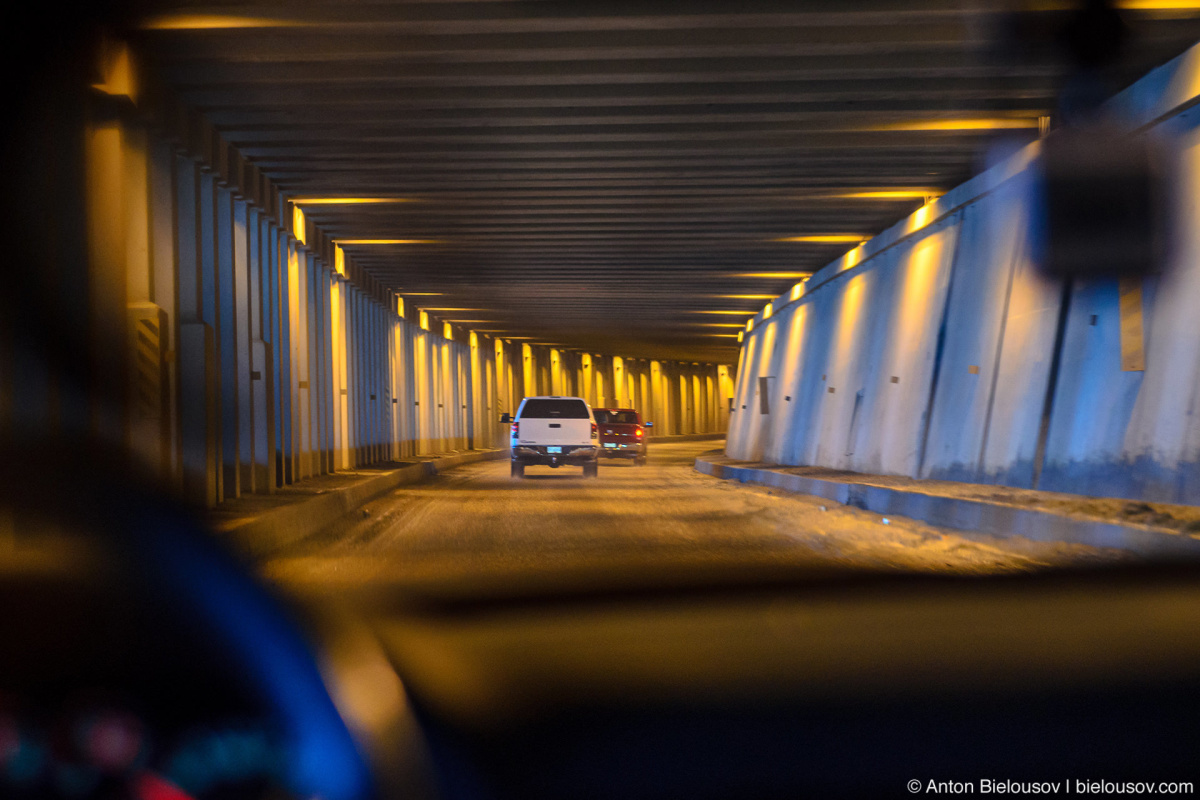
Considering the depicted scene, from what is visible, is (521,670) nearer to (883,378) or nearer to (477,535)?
(477,535)

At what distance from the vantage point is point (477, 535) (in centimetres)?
1277

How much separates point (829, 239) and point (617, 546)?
13.9m

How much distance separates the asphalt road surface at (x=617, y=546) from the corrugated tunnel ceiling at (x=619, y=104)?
512 cm

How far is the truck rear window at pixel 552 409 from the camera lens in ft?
83.0

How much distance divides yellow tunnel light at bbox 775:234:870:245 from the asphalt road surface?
271 inches

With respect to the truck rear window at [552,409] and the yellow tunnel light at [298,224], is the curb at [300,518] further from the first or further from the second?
the yellow tunnel light at [298,224]

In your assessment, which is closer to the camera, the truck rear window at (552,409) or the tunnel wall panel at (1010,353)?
the tunnel wall panel at (1010,353)

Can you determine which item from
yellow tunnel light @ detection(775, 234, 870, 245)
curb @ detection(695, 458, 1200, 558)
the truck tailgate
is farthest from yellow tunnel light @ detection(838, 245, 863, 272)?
the truck tailgate

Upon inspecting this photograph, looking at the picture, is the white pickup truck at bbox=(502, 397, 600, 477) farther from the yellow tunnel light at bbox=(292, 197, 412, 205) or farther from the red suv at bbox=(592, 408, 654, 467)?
the red suv at bbox=(592, 408, 654, 467)

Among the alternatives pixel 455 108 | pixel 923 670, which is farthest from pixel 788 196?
pixel 923 670

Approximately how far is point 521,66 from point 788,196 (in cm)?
794

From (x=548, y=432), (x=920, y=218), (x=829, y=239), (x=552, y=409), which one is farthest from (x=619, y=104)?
(x=552, y=409)

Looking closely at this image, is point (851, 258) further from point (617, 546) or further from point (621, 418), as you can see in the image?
point (617, 546)

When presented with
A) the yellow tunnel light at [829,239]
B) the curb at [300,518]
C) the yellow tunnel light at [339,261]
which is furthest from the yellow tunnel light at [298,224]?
the yellow tunnel light at [829,239]
